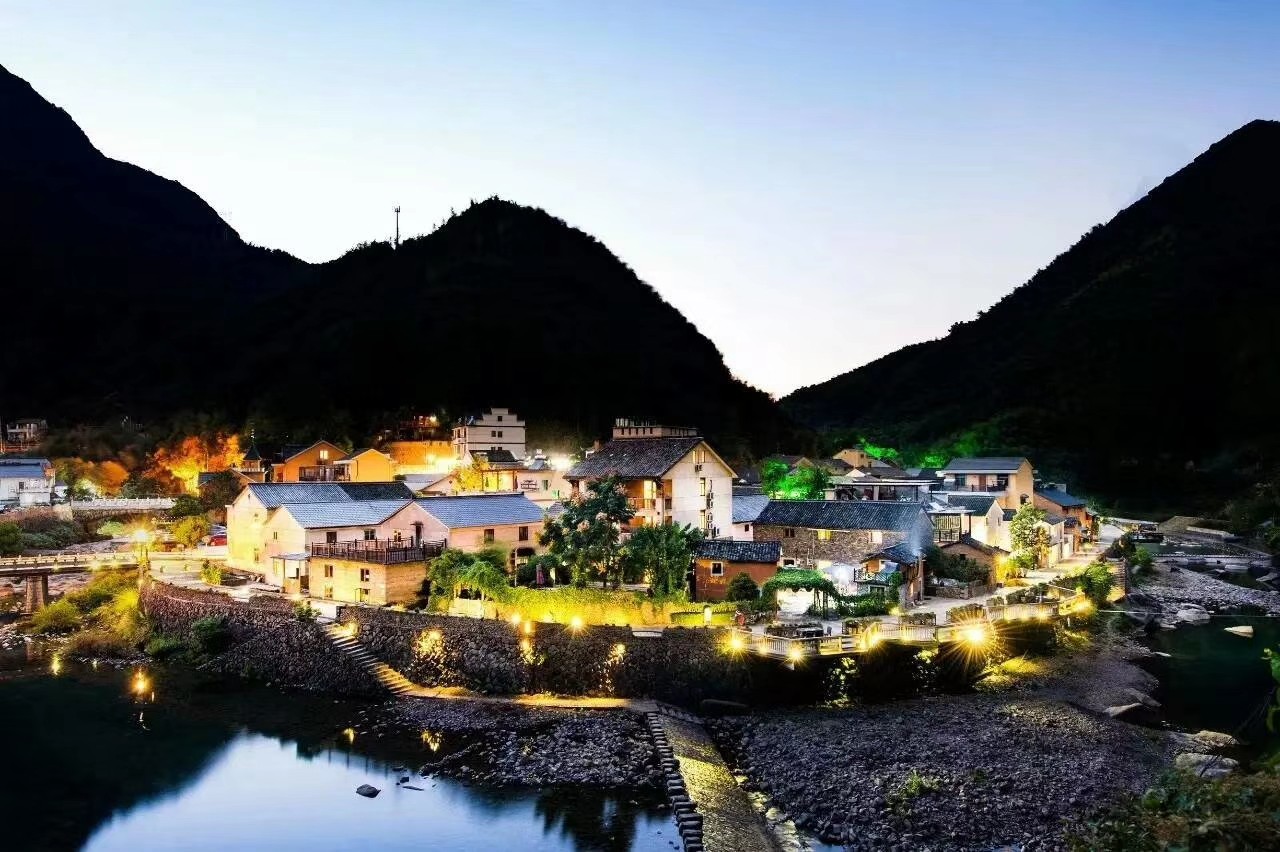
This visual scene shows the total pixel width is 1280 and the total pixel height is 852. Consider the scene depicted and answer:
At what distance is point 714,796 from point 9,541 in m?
46.6

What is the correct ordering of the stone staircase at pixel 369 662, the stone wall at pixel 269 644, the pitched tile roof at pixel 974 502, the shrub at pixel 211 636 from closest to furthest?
the stone staircase at pixel 369 662
the stone wall at pixel 269 644
the shrub at pixel 211 636
the pitched tile roof at pixel 974 502

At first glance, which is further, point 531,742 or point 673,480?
point 673,480

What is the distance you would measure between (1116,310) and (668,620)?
15182cm

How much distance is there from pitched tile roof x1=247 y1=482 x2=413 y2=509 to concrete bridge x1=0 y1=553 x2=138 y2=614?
9.24 meters

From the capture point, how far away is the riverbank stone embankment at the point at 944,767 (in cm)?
1873

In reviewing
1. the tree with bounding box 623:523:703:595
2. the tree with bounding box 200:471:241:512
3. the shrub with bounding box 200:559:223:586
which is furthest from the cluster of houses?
the tree with bounding box 200:471:241:512

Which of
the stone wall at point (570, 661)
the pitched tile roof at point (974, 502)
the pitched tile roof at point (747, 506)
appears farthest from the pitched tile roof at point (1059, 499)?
the stone wall at point (570, 661)

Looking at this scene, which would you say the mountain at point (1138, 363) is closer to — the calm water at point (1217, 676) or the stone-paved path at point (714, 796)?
the calm water at point (1217, 676)

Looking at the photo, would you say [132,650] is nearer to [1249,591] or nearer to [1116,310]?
[1249,591]

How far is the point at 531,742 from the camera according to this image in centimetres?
2423

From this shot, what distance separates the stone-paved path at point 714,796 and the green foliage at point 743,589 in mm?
7468

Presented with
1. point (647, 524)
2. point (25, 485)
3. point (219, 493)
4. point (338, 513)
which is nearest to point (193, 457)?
point (25, 485)

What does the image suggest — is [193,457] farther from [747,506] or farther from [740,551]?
[740,551]

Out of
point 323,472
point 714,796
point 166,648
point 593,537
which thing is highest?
point 323,472
